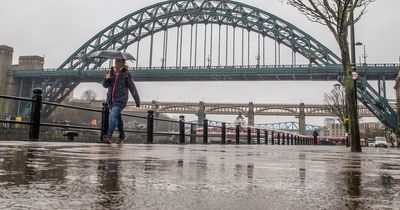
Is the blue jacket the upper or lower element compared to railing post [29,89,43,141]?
upper

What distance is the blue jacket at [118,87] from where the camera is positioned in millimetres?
6500

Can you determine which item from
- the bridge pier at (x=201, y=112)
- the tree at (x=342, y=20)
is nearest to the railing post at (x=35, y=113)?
the tree at (x=342, y=20)

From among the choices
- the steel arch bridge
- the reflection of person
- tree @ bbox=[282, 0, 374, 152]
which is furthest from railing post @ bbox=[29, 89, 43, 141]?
the steel arch bridge

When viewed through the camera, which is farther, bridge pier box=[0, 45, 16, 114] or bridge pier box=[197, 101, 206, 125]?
bridge pier box=[197, 101, 206, 125]

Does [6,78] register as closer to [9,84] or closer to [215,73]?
[9,84]

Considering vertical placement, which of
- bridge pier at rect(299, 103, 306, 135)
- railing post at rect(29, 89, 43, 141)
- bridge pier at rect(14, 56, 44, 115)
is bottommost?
railing post at rect(29, 89, 43, 141)

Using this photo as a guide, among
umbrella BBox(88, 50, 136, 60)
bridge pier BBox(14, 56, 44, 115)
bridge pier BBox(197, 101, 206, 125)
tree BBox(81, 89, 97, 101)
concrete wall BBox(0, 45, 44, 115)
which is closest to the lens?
umbrella BBox(88, 50, 136, 60)

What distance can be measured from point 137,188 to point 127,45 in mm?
58134

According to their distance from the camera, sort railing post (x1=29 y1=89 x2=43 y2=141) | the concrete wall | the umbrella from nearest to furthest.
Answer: railing post (x1=29 y1=89 x2=43 y2=141)
the umbrella
the concrete wall

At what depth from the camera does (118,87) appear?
654 cm

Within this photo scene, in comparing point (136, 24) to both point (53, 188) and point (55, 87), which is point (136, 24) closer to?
point (55, 87)

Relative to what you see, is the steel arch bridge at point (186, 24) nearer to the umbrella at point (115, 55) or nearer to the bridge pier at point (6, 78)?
the bridge pier at point (6, 78)

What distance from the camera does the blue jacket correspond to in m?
6.50

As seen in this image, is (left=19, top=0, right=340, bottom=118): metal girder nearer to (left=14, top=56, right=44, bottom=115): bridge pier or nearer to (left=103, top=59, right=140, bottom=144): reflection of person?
(left=14, top=56, right=44, bottom=115): bridge pier
